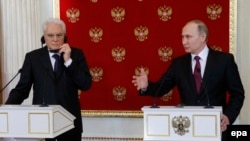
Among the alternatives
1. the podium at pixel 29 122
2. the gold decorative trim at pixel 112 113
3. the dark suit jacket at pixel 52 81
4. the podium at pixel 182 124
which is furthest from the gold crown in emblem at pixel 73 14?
the podium at pixel 182 124

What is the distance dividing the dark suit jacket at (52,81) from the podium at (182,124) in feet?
2.59

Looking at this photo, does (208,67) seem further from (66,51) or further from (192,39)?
(66,51)

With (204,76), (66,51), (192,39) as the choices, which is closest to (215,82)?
(204,76)

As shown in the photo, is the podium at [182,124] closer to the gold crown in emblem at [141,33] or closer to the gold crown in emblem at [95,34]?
the gold crown in emblem at [141,33]

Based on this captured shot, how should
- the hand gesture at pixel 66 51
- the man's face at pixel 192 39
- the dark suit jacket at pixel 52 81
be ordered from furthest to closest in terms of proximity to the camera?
the man's face at pixel 192 39 → the dark suit jacket at pixel 52 81 → the hand gesture at pixel 66 51

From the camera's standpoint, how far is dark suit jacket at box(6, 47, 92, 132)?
10.2 feet

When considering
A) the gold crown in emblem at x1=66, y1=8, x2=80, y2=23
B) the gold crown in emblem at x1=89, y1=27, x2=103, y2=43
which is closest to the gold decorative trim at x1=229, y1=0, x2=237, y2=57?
the gold crown in emblem at x1=89, y1=27, x2=103, y2=43

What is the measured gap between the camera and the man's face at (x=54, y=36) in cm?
319

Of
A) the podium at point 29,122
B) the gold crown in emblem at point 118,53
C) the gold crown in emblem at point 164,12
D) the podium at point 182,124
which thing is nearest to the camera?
the podium at point 182,124

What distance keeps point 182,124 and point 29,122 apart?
2.75ft

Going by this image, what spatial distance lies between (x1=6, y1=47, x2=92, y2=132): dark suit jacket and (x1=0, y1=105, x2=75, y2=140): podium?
1.42ft

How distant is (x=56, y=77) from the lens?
3129mm

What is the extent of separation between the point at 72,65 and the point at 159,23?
5.35ft

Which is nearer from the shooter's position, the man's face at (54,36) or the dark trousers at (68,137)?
the dark trousers at (68,137)
